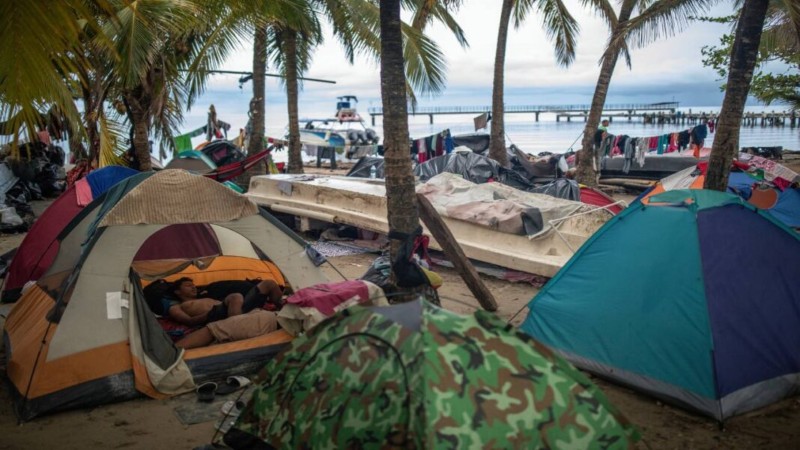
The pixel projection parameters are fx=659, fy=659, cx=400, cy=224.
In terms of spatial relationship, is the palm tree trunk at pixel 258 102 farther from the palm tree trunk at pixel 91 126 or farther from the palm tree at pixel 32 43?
the palm tree at pixel 32 43

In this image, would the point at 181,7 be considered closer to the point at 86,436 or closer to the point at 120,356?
the point at 120,356

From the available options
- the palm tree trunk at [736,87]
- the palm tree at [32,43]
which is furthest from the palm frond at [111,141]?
the palm tree trunk at [736,87]

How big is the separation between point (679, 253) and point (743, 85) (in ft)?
9.23

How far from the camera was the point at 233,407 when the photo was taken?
509 centimetres

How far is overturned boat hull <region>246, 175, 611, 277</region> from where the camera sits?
9000 millimetres

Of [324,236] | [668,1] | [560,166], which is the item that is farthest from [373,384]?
[560,166]

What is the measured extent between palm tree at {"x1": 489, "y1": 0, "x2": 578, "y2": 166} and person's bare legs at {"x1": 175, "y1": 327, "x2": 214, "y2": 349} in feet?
40.6

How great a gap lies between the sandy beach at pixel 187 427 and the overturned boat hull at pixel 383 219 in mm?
3500

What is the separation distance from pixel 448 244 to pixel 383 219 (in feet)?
13.4

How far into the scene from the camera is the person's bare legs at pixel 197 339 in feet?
19.8

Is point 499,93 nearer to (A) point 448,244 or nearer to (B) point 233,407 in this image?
(A) point 448,244

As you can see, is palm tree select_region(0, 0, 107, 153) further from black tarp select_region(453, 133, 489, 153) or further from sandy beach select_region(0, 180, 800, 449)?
black tarp select_region(453, 133, 489, 153)

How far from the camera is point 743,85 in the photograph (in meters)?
7.13

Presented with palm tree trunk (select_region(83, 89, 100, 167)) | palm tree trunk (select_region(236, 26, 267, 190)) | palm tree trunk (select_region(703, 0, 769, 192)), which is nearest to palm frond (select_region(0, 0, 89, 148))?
palm tree trunk (select_region(83, 89, 100, 167))
